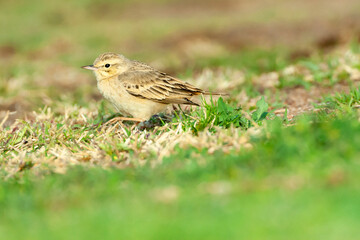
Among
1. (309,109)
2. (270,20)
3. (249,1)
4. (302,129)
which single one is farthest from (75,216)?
(249,1)

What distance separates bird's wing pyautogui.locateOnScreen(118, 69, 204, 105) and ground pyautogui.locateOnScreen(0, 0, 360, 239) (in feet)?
1.03

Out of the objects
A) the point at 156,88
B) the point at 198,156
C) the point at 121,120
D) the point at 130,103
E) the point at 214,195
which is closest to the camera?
the point at 214,195

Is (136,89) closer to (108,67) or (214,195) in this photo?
(108,67)

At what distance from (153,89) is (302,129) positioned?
2861 mm

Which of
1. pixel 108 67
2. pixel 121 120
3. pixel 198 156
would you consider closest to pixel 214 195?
pixel 198 156

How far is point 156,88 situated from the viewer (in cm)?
827

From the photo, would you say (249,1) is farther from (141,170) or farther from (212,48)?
(141,170)

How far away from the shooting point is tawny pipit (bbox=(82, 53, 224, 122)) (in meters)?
8.17

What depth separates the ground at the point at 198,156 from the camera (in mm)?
4473

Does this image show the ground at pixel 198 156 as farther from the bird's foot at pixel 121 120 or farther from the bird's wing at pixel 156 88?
the bird's wing at pixel 156 88

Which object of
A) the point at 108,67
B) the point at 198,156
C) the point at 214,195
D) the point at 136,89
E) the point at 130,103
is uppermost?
the point at 108,67

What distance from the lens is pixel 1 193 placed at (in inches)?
227

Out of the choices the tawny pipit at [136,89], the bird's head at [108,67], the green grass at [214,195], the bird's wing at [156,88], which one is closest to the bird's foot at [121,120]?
the tawny pipit at [136,89]

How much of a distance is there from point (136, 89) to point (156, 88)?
0.94 ft
